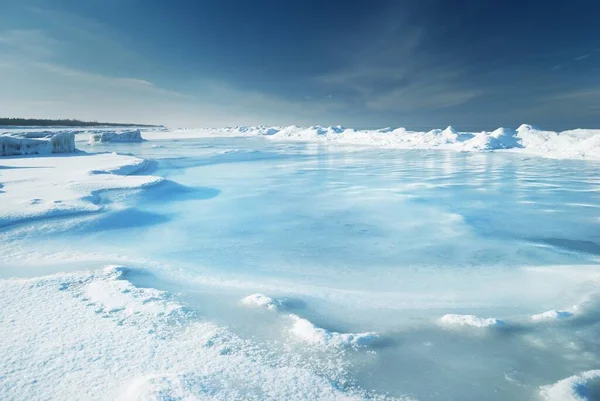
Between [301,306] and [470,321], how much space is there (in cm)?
140

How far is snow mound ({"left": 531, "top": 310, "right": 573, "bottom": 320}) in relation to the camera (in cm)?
287

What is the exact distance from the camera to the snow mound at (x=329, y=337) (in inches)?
98.1

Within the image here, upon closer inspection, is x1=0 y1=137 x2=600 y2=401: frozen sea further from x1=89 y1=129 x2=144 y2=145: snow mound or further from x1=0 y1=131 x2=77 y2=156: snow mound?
x1=89 y1=129 x2=144 y2=145: snow mound

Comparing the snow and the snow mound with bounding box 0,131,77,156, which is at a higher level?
the snow mound with bounding box 0,131,77,156

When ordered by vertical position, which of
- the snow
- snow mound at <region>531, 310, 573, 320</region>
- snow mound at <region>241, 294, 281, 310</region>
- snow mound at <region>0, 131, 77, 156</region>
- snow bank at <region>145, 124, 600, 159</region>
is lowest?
snow mound at <region>241, 294, 281, 310</region>

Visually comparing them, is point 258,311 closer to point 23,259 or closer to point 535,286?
point 535,286

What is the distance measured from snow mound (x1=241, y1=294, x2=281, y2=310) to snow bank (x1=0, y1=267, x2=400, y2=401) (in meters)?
0.47

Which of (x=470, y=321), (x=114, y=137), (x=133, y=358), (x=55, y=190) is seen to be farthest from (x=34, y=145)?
(x=470, y=321)

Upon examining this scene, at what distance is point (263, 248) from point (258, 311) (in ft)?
5.86

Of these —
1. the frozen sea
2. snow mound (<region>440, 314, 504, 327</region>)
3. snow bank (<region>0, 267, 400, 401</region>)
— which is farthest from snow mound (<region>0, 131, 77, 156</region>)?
snow mound (<region>440, 314, 504, 327</region>)

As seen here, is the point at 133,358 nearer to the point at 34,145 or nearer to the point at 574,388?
the point at 574,388

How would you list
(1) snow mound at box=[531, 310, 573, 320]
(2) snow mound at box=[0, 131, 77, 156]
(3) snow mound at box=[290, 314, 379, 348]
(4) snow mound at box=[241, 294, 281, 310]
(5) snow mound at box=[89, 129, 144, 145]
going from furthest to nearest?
(5) snow mound at box=[89, 129, 144, 145] < (2) snow mound at box=[0, 131, 77, 156] < (4) snow mound at box=[241, 294, 281, 310] < (1) snow mound at box=[531, 310, 573, 320] < (3) snow mound at box=[290, 314, 379, 348]

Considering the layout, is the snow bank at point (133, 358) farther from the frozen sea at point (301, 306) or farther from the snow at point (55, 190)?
the snow at point (55, 190)

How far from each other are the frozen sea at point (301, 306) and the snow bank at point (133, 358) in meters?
0.01
